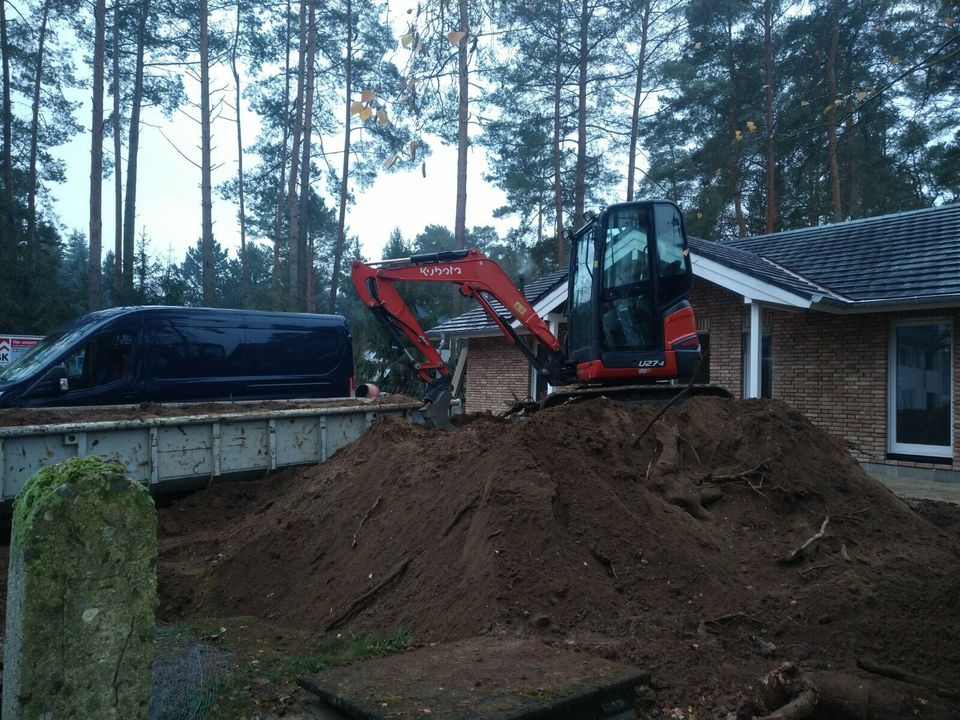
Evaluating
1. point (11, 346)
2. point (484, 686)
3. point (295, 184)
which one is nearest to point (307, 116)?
point (295, 184)

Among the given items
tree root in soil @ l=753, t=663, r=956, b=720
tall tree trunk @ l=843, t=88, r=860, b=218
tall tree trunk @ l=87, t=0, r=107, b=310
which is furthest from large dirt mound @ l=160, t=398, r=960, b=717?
tall tree trunk @ l=843, t=88, r=860, b=218

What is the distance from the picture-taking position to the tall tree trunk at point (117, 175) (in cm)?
2272

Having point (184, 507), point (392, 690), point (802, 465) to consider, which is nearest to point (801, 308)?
point (802, 465)

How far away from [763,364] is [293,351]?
8583 mm

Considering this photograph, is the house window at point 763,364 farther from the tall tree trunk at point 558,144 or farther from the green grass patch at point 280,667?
the tall tree trunk at point 558,144

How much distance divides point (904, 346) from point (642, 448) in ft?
24.6

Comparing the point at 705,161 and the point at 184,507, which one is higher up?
the point at 705,161

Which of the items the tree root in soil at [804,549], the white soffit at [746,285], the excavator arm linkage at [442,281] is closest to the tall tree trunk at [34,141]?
the excavator arm linkage at [442,281]

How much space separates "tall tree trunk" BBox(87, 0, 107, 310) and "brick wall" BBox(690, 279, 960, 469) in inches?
633

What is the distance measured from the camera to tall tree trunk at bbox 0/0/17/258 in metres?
22.8

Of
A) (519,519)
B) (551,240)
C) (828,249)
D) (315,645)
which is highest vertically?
(551,240)

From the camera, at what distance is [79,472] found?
234 centimetres

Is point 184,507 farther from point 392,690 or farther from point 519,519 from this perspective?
point 392,690

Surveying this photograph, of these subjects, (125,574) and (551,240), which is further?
(551,240)
